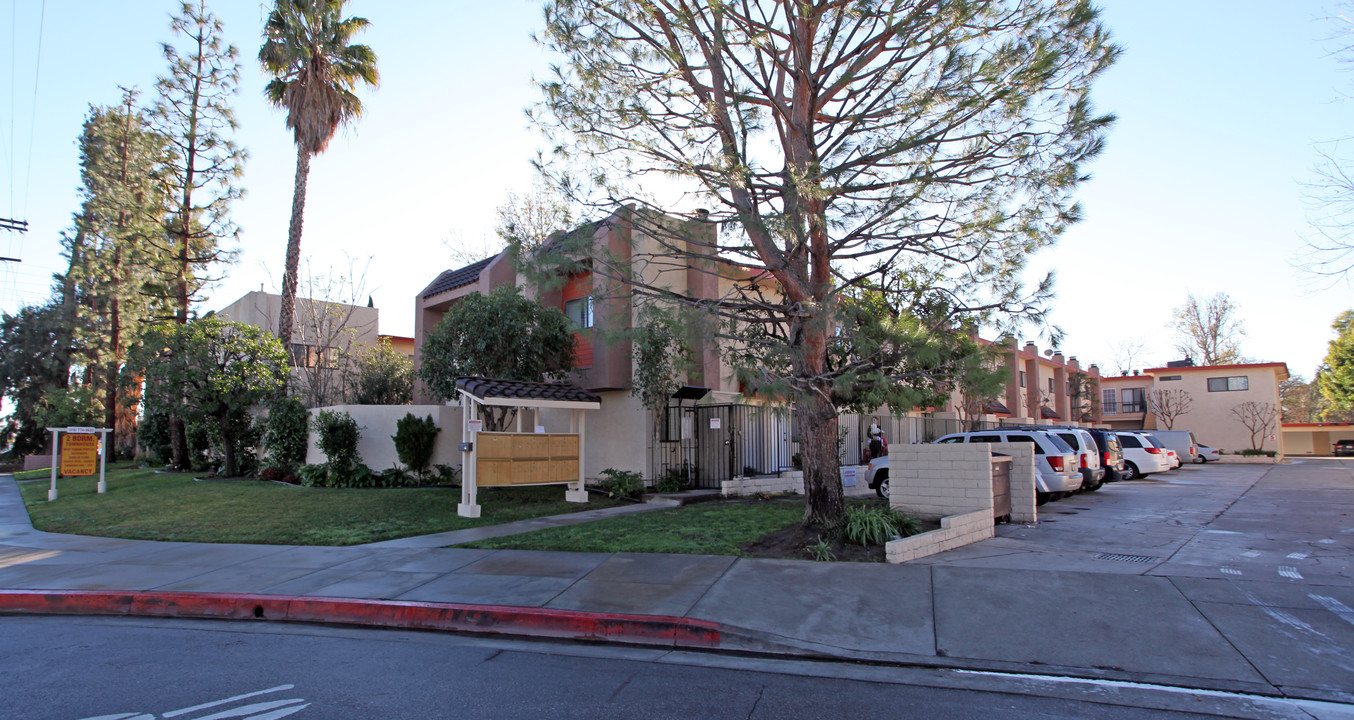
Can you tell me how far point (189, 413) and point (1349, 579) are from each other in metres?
23.3

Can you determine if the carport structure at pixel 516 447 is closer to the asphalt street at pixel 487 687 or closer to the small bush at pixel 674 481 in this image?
the small bush at pixel 674 481

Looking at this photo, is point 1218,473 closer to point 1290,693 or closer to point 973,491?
point 973,491

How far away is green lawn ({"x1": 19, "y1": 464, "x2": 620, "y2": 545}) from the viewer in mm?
11906

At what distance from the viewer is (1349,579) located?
7.64 meters

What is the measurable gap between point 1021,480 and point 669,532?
608cm

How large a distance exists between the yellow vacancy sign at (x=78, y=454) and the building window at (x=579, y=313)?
13.2m

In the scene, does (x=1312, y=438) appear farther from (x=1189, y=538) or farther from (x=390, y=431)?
(x=390, y=431)

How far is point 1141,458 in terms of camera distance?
2477cm

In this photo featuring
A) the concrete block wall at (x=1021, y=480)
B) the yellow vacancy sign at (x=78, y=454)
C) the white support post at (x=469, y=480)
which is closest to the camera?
the concrete block wall at (x=1021, y=480)

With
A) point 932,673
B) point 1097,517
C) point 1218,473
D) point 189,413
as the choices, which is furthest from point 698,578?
point 1218,473

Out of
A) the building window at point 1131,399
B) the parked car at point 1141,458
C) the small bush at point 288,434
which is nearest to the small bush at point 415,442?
the small bush at point 288,434

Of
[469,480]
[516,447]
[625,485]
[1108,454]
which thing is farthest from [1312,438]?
[469,480]

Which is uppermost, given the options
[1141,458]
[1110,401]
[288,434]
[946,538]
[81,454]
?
[1110,401]

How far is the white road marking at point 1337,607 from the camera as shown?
637 cm
